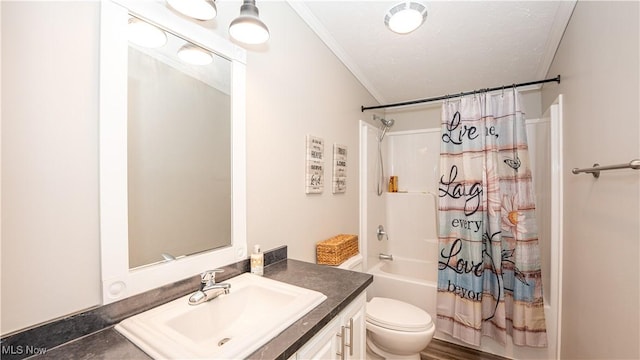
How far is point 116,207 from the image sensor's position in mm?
812

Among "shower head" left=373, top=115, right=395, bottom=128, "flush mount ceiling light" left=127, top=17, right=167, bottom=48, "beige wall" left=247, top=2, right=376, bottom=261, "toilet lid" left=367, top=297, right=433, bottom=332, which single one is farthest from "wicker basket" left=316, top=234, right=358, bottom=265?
"shower head" left=373, top=115, right=395, bottom=128

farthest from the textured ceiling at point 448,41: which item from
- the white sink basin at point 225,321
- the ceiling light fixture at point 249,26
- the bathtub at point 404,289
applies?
the bathtub at point 404,289

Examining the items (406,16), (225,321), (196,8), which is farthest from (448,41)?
(225,321)

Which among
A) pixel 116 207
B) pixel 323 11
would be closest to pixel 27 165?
pixel 116 207

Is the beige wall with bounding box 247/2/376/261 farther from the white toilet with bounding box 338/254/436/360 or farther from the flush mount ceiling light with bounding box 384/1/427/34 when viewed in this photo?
the flush mount ceiling light with bounding box 384/1/427/34

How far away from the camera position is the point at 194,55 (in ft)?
3.53

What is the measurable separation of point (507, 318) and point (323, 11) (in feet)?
8.99

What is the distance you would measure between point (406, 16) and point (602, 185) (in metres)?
1.26

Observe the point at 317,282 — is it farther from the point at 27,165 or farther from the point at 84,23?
the point at 84,23

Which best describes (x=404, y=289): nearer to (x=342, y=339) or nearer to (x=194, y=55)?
(x=342, y=339)

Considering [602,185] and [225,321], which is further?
[602,185]

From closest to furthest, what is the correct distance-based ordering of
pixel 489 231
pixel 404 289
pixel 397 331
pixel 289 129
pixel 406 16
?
1. pixel 406 16
2. pixel 289 129
3. pixel 397 331
4. pixel 489 231
5. pixel 404 289

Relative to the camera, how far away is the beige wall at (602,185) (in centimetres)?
92

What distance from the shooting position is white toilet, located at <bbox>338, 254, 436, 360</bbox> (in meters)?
1.70
